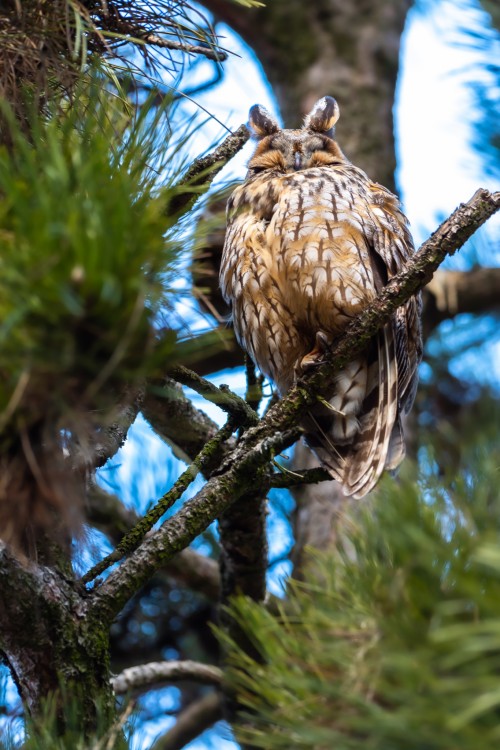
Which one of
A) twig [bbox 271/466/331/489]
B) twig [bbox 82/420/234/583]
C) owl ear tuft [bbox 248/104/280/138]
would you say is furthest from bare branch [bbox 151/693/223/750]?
owl ear tuft [bbox 248/104/280/138]

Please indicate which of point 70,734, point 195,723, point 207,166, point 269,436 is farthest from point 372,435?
point 195,723

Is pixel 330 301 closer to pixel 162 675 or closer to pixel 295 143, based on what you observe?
pixel 295 143

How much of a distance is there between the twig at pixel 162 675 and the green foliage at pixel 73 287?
1.22 meters

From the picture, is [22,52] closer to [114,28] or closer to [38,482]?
[114,28]

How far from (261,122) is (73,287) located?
199 cm

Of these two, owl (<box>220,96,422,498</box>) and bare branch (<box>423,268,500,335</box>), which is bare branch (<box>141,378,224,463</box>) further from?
bare branch (<box>423,268,500,335</box>)

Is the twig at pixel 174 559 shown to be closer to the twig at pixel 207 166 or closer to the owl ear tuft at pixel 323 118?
the twig at pixel 207 166

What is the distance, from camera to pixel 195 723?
248 centimetres

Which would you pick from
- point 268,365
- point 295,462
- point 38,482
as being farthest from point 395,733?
point 295,462

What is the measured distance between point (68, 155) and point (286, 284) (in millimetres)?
985

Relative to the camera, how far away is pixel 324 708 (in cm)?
82

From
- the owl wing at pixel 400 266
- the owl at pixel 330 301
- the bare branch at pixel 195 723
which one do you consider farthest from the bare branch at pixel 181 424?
the bare branch at pixel 195 723

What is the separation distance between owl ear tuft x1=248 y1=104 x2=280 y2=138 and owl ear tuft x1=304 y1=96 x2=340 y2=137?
0.35 feet

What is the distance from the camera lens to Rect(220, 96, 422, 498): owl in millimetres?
1830
